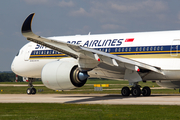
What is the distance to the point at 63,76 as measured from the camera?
2220cm

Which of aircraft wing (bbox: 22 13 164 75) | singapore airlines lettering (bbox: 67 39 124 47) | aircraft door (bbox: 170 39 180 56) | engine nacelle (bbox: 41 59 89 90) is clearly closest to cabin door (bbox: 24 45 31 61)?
singapore airlines lettering (bbox: 67 39 124 47)

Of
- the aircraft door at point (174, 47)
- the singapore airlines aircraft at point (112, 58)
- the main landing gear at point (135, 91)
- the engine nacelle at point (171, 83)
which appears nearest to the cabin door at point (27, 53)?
the singapore airlines aircraft at point (112, 58)

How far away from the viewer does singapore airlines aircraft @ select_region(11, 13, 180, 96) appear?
67.6 ft

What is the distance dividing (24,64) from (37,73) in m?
1.54

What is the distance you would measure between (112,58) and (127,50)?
4409 mm

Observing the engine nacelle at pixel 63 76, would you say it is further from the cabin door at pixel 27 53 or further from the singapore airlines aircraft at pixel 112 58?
the cabin door at pixel 27 53

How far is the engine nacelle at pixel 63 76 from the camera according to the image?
22062mm

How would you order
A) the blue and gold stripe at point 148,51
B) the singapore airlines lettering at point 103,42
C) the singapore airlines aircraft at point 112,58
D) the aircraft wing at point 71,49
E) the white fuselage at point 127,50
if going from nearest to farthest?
1. the aircraft wing at point 71,49
2. the singapore airlines aircraft at point 112,58
3. the blue and gold stripe at point 148,51
4. the white fuselage at point 127,50
5. the singapore airlines lettering at point 103,42

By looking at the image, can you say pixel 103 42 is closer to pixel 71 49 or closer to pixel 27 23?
pixel 71 49

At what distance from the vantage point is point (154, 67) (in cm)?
2406

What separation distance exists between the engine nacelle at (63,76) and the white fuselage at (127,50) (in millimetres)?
3038

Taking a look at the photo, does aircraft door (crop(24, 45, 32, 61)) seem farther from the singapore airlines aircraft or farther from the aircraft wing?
the aircraft wing

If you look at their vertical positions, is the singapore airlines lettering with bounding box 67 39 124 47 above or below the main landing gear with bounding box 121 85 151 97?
above
